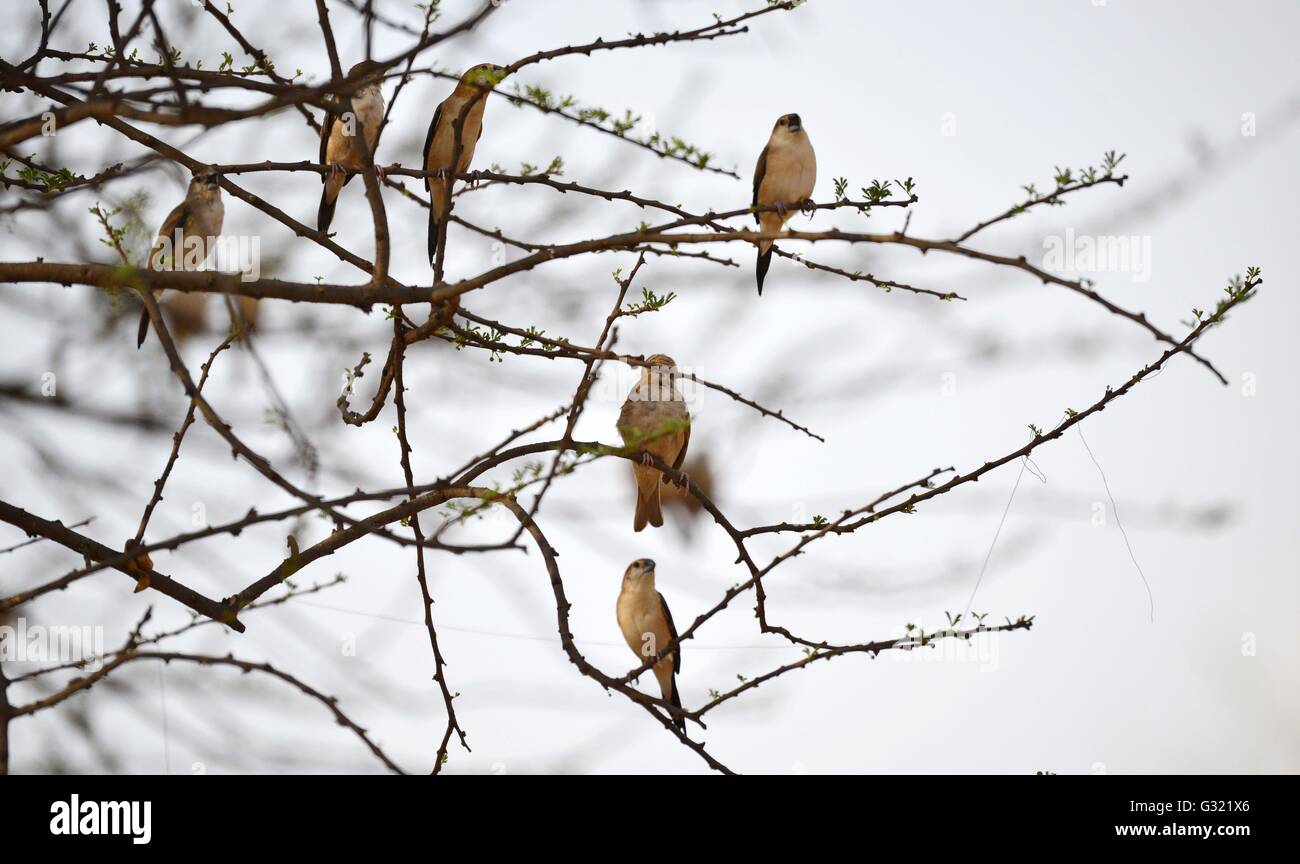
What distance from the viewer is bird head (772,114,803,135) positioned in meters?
5.18

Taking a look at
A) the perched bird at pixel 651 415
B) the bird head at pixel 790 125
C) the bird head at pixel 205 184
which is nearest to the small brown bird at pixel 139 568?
the bird head at pixel 205 184

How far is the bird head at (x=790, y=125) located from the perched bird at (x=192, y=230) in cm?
238

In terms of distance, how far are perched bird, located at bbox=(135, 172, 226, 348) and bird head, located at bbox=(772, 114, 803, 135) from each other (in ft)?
7.82

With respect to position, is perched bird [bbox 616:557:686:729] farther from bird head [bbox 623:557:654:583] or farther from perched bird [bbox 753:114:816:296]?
perched bird [bbox 753:114:816:296]

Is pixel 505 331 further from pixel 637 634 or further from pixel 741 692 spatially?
pixel 637 634

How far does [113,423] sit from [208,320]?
46 cm

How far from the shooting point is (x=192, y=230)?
454 centimetres

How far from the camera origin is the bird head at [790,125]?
5180 millimetres

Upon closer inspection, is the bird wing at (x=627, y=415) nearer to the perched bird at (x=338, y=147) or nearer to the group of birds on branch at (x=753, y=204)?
the group of birds on branch at (x=753, y=204)

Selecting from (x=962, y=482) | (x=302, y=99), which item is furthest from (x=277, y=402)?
(x=962, y=482)

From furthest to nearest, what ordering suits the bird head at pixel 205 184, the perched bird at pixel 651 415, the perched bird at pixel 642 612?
the perched bird at pixel 642 612 → the perched bird at pixel 651 415 → the bird head at pixel 205 184

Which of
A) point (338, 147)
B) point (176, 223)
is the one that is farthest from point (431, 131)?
point (176, 223)

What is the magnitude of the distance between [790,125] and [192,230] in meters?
2.53

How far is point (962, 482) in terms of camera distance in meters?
2.75
